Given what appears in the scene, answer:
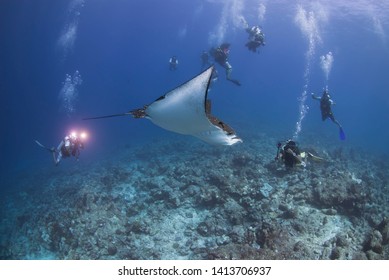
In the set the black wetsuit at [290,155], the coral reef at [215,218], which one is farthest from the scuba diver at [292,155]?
the coral reef at [215,218]

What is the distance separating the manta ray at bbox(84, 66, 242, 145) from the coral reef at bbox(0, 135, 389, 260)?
3.25m

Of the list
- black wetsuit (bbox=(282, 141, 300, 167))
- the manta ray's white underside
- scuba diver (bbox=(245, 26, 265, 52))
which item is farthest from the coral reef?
scuba diver (bbox=(245, 26, 265, 52))

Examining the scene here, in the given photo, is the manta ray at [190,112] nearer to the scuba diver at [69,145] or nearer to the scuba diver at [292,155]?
the scuba diver at [292,155]

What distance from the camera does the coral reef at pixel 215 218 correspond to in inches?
265

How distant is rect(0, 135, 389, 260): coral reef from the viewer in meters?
6.72

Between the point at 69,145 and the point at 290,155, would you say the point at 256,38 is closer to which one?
the point at 290,155

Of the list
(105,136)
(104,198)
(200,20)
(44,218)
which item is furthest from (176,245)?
(200,20)

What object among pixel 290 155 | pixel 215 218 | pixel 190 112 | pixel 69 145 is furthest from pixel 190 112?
pixel 215 218

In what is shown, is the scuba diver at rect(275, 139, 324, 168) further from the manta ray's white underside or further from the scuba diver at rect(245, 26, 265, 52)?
the scuba diver at rect(245, 26, 265, 52)

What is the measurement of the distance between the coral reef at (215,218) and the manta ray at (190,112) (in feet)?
10.7

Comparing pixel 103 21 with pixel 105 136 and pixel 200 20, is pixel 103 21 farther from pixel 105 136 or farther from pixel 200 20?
pixel 105 136

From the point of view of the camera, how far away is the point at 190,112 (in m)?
3.12

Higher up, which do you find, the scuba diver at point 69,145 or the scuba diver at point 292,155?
the scuba diver at point 292,155

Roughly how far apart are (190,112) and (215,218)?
5.87 metres
